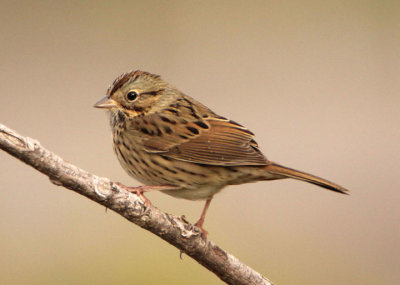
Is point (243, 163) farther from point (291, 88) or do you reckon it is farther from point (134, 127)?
point (291, 88)

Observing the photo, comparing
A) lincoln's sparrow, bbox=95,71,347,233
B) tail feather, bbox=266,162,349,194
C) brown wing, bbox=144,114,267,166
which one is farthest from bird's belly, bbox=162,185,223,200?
tail feather, bbox=266,162,349,194

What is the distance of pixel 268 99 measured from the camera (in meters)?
9.13

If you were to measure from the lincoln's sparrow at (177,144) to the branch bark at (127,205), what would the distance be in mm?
513

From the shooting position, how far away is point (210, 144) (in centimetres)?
470

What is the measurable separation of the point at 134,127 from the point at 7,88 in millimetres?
4059

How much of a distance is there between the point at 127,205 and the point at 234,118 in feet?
17.2

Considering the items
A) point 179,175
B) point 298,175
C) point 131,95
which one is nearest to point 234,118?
point 131,95

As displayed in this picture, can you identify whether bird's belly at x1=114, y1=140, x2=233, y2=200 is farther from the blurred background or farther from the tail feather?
the blurred background

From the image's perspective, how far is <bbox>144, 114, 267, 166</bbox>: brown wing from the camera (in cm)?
452

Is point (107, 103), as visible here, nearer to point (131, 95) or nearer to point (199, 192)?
point (131, 95)

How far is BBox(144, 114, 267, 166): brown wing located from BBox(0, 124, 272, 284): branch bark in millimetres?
739

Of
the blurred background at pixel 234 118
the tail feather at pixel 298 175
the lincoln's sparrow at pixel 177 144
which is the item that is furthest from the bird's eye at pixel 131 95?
the blurred background at pixel 234 118

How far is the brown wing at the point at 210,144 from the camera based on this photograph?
4523 millimetres

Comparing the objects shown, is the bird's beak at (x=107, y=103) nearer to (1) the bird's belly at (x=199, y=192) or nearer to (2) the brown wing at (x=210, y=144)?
(2) the brown wing at (x=210, y=144)
